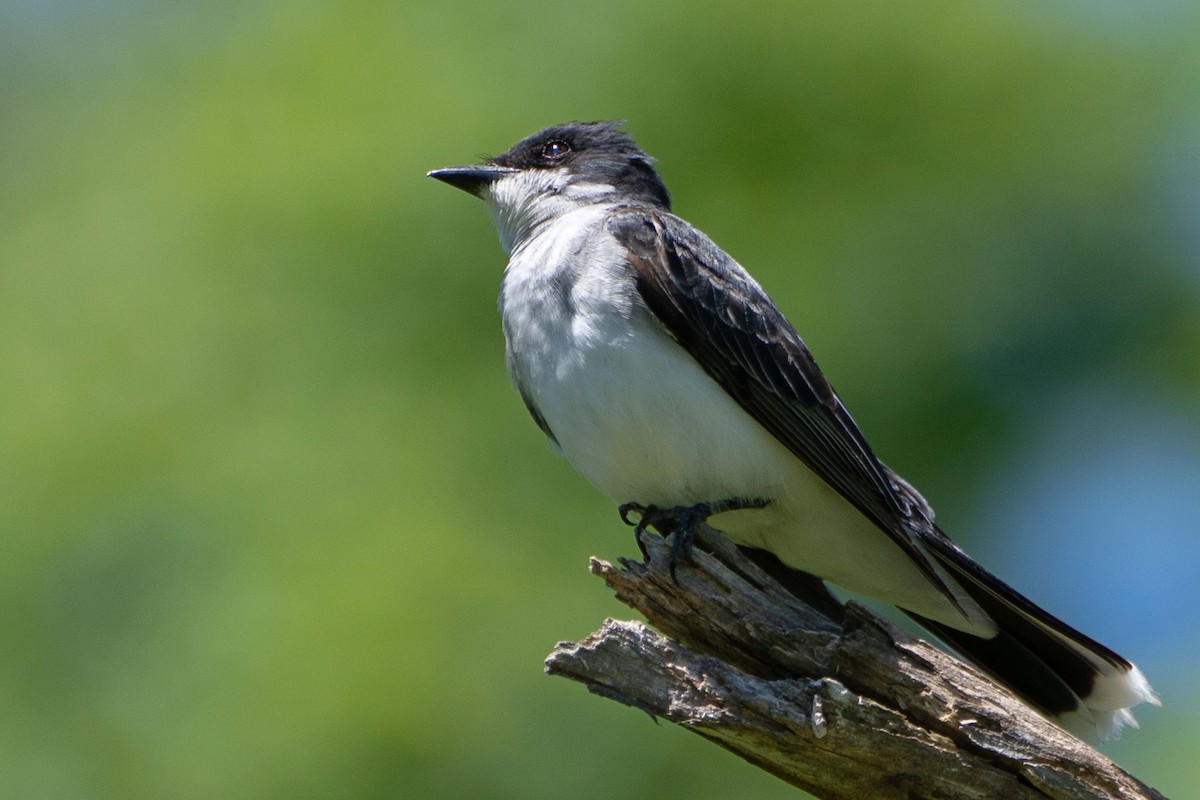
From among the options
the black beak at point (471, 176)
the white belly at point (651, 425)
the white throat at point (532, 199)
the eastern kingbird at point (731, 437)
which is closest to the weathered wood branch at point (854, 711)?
the eastern kingbird at point (731, 437)

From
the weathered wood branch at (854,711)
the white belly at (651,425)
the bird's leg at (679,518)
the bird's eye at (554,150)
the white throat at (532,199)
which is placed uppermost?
the bird's eye at (554,150)

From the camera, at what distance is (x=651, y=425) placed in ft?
15.1

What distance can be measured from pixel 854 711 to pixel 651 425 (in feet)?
4.29

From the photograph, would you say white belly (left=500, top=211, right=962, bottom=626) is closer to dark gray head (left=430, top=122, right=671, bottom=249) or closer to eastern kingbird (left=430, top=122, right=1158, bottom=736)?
eastern kingbird (left=430, top=122, right=1158, bottom=736)

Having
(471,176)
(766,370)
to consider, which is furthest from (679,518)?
(471,176)

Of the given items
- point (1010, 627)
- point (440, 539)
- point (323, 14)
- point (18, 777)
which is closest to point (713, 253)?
point (1010, 627)

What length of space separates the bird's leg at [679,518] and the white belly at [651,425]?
0.10 feet

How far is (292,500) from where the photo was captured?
22.8 feet

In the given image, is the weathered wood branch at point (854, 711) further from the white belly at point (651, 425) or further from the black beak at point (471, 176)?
the black beak at point (471, 176)

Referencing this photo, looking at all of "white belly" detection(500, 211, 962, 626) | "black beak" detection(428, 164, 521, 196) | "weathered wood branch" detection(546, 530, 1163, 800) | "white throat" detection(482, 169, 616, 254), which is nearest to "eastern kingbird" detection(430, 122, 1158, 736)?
"white belly" detection(500, 211, 962, 626)

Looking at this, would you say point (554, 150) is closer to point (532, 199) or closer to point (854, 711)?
point (532, 199)

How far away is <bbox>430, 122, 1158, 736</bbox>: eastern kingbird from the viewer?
460 centimetres

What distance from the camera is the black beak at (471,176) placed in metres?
5.99

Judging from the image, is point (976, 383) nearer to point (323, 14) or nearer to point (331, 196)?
point (331, 196)
